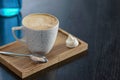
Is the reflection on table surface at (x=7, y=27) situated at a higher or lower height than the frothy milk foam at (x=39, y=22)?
lower

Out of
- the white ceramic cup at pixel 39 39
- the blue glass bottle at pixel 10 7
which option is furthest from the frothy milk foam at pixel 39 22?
the blue glass bottle at pixel 10 7

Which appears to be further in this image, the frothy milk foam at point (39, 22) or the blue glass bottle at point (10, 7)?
the blue glass bottle at point (10, 7)

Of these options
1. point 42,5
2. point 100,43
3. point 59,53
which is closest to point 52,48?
point 59,53

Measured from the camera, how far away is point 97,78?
2.38ft

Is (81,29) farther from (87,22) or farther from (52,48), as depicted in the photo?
(52,48)

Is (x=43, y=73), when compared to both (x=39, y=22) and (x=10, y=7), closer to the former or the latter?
(x=39, y=22)

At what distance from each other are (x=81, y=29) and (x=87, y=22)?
45mm

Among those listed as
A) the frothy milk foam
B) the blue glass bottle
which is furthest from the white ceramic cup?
the blue glass bottle

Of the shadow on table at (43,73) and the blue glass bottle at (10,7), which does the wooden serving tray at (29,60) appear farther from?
the blue glass bottle at (10,7)

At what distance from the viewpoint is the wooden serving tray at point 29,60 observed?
70cm

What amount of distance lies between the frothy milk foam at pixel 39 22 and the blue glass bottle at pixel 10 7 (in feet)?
0.55

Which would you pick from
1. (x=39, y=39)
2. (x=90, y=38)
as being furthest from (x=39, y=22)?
(x=90, y=38)

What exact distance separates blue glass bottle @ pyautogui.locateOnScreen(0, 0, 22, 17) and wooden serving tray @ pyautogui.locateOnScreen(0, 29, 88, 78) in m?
0.15

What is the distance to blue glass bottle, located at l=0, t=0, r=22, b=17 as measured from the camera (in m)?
0.89
